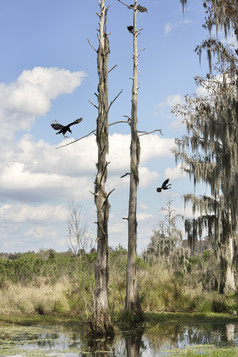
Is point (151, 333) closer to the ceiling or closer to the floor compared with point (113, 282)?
closer to the floor

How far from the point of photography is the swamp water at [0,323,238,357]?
9.75 metres

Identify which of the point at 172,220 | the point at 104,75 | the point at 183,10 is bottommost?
the point at 172,220

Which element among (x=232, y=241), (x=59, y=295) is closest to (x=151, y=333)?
(x=59, y=295)

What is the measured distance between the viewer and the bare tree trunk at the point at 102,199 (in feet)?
40.5

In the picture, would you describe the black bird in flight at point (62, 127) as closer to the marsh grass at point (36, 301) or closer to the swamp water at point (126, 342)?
the swamp water at point (126, 342)

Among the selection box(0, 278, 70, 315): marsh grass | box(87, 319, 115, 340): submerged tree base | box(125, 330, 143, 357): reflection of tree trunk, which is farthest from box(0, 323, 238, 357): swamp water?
box(0, 278, 70, 315): marsh grass

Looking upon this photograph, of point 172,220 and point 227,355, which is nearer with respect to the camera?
point 227,355

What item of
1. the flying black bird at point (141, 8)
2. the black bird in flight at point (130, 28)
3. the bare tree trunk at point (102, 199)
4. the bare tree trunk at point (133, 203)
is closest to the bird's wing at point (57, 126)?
the bare tree trunk at point (102, 199)

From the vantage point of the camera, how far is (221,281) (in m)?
21.2

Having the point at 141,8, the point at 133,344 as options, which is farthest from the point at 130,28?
the point at 133,344

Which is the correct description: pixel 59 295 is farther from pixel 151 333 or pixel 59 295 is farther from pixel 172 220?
pixel 172 220

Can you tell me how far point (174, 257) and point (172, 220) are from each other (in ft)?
9.82

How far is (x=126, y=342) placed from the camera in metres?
11.4

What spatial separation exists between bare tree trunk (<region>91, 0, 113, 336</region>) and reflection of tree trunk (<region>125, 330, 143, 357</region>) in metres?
0.61
